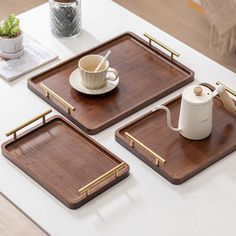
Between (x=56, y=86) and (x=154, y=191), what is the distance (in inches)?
19.0

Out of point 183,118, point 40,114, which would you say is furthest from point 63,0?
point 183,118

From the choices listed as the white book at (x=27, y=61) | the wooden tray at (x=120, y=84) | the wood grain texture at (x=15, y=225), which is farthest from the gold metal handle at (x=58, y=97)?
the wood grain texture at (x=15, y=225)

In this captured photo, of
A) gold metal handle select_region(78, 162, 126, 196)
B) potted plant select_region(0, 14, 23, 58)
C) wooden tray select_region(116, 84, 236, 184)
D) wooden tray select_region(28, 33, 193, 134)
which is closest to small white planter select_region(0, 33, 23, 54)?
potted plant select_region(0, 14, 23, 58)

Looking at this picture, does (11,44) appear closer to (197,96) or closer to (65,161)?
(65,161)

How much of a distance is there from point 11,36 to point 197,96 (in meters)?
0.64

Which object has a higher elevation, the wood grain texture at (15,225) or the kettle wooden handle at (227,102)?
the kettle wooden handle at (227,102)

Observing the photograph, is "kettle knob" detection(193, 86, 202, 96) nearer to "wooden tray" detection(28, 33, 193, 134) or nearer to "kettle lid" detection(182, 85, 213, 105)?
"kettle lid" detection(182, 85, 213, 105)

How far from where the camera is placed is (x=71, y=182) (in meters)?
1.88

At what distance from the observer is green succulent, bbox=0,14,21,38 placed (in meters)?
2.25

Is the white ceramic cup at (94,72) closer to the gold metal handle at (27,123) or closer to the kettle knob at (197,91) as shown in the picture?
the gold metal handle at (27,123)

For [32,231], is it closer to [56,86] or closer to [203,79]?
[56,86]

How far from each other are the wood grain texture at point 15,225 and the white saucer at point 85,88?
0.62m

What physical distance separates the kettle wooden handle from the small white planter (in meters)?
0.64

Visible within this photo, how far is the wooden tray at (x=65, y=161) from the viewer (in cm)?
185
